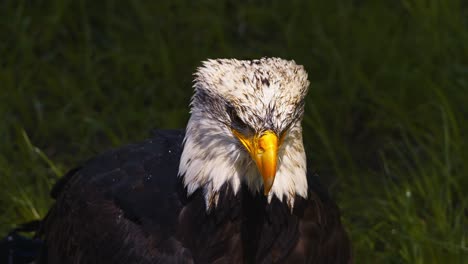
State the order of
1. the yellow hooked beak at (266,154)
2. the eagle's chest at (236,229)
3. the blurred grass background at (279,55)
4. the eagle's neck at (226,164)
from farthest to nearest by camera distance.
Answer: the blurred grass background at (279,55)
the eagle's chest at (236,229)
the eagle's neck at (226,164)
the yellow hooked beak at (266,154)

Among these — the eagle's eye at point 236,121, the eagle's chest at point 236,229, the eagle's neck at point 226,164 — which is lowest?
the eagle's chest at point 236,229

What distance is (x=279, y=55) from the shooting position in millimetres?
6105

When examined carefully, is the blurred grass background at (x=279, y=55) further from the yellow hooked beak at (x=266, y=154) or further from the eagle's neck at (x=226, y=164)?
the yellow hooked beak at (x=266, y=154)

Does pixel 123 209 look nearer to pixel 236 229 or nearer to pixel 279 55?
pixel 236 229

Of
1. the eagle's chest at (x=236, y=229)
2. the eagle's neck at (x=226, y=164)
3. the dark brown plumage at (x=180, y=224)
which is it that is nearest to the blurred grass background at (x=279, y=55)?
the dark brown plumage at (x=180, y=224)

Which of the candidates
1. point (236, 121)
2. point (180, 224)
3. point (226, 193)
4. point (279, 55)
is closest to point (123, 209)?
point (180, 224)

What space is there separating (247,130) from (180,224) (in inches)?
18.6

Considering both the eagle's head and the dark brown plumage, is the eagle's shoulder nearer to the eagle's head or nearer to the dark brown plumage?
the dark brown plumage

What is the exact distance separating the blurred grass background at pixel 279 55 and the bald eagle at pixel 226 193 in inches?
39.4

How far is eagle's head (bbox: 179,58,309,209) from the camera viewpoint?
347 centimetres

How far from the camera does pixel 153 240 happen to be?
12.3 feet

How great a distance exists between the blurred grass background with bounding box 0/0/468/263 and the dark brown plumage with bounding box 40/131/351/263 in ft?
3.06

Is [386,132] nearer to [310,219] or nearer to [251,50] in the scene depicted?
[251,50]

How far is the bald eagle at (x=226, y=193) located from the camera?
351cm
